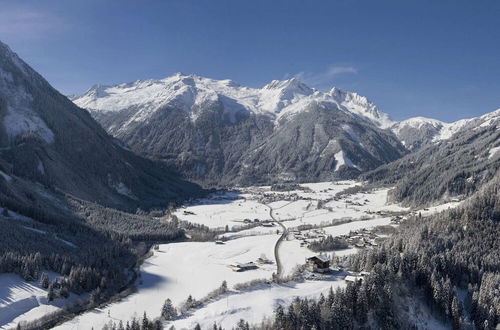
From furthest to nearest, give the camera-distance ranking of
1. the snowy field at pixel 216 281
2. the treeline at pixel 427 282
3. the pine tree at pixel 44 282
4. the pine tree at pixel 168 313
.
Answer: the pine tree at pixel 44 282
the snowy field at pixel 216 281
the pine tree at pixel 168 313
the treeline at pixel 427 282

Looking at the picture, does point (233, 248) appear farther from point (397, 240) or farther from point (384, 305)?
point (384, 305)

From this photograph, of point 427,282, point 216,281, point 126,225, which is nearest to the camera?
point 427,282

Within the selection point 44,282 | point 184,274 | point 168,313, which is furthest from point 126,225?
point 168,313

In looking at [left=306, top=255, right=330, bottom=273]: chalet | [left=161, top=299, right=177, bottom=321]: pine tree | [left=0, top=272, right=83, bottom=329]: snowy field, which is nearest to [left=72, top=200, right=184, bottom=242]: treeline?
[left=0, top=272, right=83, bottom=329]: snowy field

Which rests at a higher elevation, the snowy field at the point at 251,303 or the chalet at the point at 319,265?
the chalet at the point at 319,265

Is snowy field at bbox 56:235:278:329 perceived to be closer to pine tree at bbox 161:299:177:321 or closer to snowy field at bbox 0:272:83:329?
snowy field at bbox 0:272:83:329

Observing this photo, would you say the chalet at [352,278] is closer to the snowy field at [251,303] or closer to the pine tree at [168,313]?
the snowy field at [251,303]

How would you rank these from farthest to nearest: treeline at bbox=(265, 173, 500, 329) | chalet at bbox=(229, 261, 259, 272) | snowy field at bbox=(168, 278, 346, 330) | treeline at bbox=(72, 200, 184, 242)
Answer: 1. treeline at bbox=(72, 200, 184, 242)
2. chalet at bbox=(229, 261, 259, 272)
3. snowy field at bbox=(168, 278, 346, 330)
4. treeline at bbox=(265, 173, 500, 329)

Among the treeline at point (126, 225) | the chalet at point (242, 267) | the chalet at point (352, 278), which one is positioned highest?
the treeline at point (126, 225)

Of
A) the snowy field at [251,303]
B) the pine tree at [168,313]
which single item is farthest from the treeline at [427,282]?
the pine tree at [168,313]

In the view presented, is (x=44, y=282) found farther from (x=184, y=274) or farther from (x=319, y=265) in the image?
(x=319, y=265)

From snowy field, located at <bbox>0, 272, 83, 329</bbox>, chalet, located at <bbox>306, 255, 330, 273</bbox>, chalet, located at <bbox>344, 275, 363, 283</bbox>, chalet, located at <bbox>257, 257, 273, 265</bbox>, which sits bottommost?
snowy field, located at <bbox>0, 272, 83, 329</bbox>

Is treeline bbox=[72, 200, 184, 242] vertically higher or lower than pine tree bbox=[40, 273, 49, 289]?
higher
